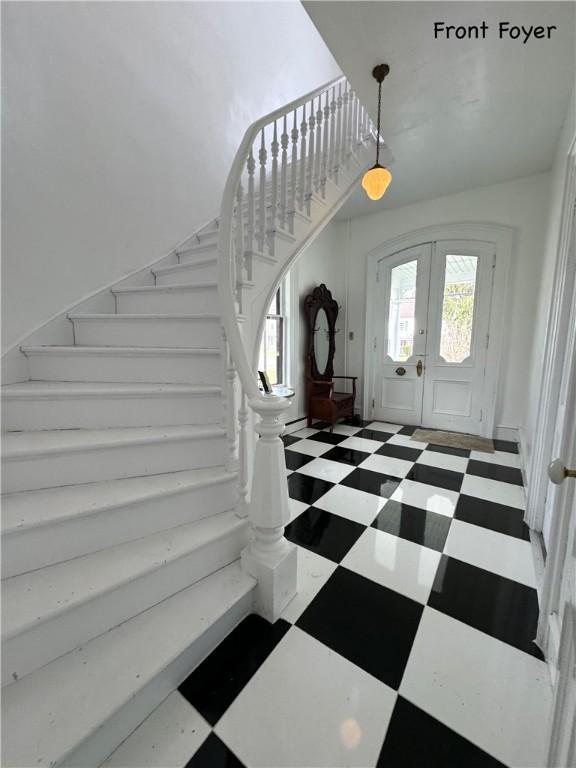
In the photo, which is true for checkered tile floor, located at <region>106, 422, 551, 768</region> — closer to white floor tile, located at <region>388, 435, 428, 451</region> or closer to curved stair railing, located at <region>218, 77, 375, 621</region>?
curved stair railing, located at <region>218, 77, 375, 621</region>

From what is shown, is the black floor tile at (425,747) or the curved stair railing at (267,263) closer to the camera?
the black floor tile at (425,747)

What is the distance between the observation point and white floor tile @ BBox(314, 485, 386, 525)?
6.44 ft

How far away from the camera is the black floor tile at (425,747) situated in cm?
82

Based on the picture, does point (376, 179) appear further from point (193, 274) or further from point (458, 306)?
point (458, 306)

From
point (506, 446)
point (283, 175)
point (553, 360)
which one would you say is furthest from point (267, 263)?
point (506, 446)

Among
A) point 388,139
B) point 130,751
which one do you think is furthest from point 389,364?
point 130,751

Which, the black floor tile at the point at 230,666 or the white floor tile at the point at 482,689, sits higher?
the black floor tile at the point at 230,666

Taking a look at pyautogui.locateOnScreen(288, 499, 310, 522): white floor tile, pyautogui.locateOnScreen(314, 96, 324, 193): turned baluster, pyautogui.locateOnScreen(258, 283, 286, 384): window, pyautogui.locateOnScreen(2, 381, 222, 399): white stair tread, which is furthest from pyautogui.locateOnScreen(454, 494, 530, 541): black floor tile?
pyautogui.locateOnScreen(314, 96, 324, 193): turned baluster

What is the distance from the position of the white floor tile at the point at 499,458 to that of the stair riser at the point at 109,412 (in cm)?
267

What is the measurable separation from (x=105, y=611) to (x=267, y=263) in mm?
1764

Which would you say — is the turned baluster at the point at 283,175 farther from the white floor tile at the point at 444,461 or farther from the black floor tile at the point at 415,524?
the white floor tile at the point at 444,461

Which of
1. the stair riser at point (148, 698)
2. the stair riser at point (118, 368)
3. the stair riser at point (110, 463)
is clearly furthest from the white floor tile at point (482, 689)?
the stair riser at point (118, 368)

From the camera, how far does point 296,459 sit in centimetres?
290

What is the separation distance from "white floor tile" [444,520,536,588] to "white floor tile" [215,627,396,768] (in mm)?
899
